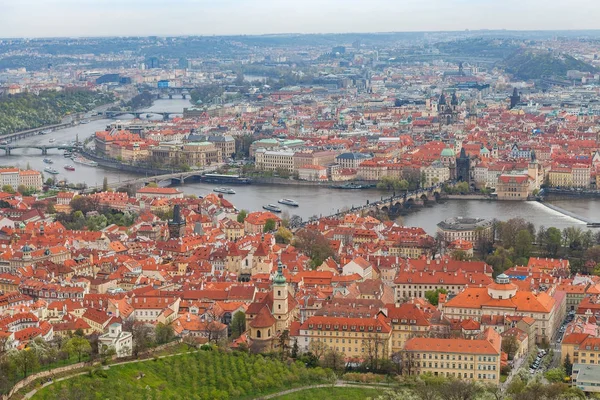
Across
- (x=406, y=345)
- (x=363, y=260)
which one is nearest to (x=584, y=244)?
(x=363, y=260)

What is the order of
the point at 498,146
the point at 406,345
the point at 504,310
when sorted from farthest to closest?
the point at 498,146
the point at 504,310
the point at 406,345

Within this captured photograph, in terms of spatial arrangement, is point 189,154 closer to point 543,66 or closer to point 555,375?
point 555,375

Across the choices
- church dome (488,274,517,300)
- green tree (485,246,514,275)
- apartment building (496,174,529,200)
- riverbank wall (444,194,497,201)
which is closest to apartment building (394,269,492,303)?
church dome (488,274,517,300)

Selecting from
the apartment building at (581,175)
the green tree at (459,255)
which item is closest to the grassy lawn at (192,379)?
the green tree at (459,255)

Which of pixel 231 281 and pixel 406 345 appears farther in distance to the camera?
pixel 231 281

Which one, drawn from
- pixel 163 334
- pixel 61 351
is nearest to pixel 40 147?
pixel 163 334

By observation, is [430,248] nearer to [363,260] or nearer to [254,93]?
A: [363,260]
